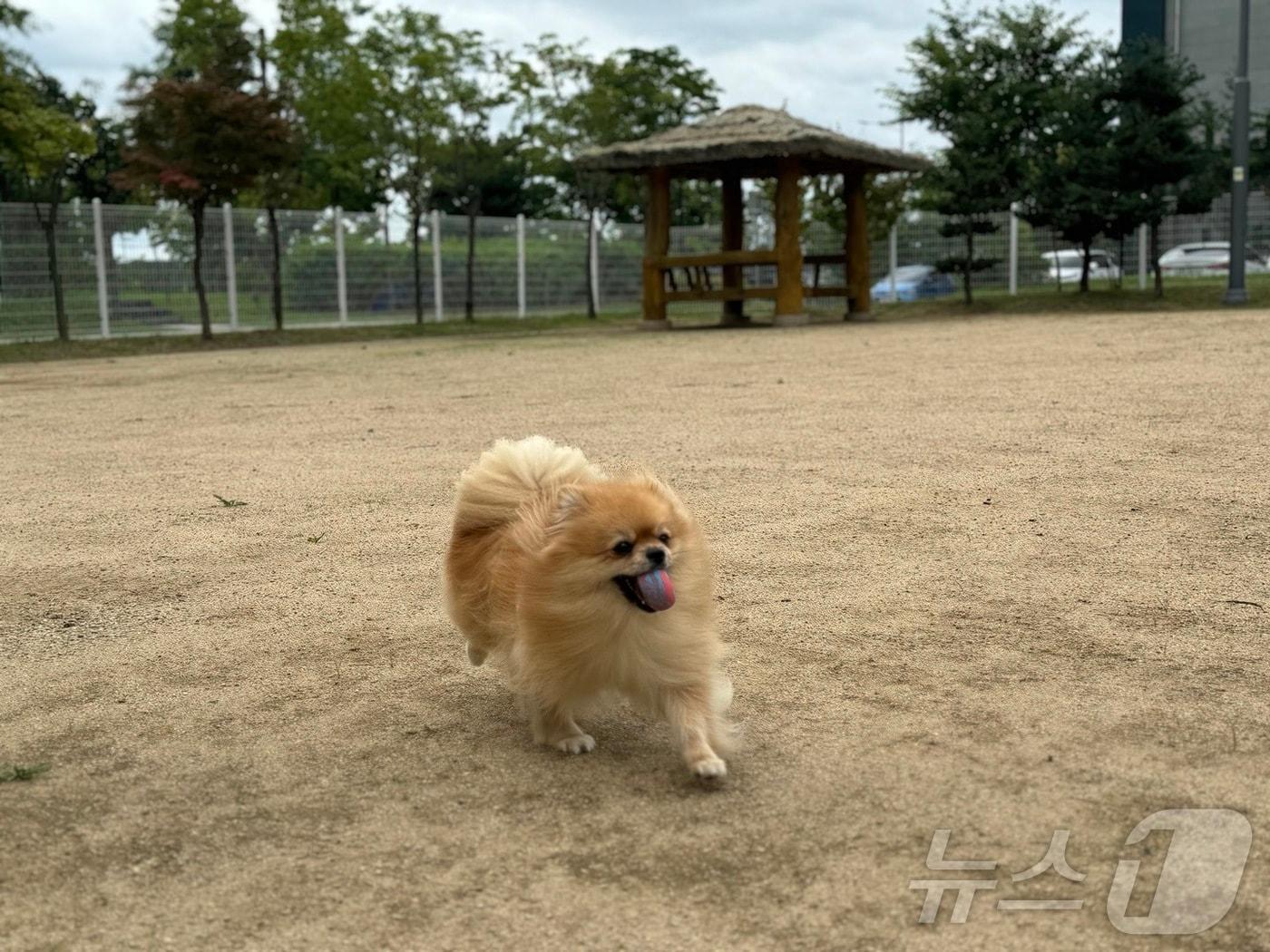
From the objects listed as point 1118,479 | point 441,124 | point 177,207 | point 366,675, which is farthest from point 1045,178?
point 366,675

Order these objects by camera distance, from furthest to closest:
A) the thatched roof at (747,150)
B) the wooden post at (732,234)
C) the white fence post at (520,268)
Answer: the white fence post at (520,268), the wooden post at (732,234), the thatched roof at (747,150)

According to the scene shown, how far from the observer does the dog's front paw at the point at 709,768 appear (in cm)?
267

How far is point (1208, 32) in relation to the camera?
1218 inches

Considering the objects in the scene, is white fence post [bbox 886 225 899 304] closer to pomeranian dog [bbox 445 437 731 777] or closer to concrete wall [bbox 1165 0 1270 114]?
concrete wall [bbox 1165 0 1270 114]

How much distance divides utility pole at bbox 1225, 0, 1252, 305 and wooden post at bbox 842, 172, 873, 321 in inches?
207

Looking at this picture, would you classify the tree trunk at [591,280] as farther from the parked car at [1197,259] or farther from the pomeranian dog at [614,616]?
the pomeranian dog at [614,616]

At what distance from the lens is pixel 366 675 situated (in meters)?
3.52

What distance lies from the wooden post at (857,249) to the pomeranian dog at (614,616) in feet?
61.3

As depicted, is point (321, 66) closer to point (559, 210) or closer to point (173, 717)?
point (559, 210)

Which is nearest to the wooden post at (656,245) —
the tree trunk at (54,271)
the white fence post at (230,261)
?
the white fence post at (230,261)

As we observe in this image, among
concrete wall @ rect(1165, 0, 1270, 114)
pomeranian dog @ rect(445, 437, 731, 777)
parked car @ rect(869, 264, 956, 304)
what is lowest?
pomeranian dog @ rect(445, 437, 731, 777)

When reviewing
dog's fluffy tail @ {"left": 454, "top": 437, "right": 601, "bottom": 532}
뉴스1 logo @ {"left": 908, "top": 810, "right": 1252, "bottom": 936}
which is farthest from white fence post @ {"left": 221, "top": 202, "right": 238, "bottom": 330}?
뉴스1 logo @ {"left": 908, "top": 810, "right": 1252, "bottom": 936}

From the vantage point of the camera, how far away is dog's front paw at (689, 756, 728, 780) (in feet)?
8.77

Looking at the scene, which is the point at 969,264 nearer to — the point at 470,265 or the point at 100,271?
the point at 470,265
